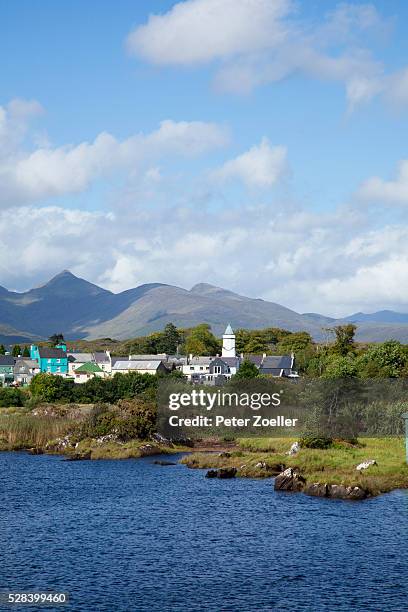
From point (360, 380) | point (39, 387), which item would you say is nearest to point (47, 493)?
point (360, 380)

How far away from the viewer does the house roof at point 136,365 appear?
182500mm

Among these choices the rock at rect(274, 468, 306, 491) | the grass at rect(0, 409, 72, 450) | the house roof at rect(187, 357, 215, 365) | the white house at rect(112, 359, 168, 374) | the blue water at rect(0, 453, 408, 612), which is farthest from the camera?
the house roof at rect(187, 357, 215, 365)

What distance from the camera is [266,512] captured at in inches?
2282

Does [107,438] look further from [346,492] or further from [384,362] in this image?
[384,362]

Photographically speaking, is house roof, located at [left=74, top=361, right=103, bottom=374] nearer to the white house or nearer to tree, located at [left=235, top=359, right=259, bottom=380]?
the white house

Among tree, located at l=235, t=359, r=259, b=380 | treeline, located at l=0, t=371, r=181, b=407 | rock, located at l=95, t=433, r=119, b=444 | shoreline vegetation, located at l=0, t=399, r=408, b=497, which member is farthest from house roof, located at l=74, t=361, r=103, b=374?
rock, located at l=95, t=433, r=119, b=444

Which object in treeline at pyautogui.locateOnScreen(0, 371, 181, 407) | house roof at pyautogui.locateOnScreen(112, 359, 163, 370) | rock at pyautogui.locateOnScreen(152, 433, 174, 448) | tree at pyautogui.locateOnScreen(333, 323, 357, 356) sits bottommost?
rock at pyautogui.locateOnScreen(152, 433, 174, 448)

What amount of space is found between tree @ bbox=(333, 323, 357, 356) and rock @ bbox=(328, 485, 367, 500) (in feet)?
365

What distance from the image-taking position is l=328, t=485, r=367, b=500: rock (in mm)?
62844

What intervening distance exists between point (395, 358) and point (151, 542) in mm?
85806

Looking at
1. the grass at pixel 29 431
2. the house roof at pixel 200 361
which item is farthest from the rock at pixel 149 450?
the house roof at pixel 200 361

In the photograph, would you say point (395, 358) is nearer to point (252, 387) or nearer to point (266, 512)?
point (252, 387)

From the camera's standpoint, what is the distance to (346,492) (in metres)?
63.5

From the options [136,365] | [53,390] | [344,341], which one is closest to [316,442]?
[53,390]
